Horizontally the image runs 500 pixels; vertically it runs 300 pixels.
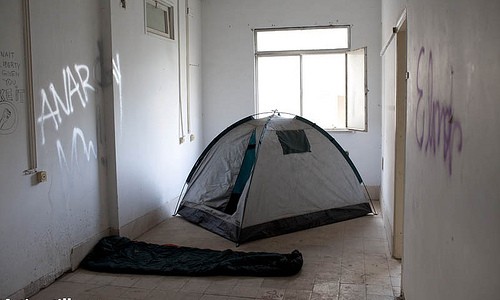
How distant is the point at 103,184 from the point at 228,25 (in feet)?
10.4

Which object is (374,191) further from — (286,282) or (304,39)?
(286,282)

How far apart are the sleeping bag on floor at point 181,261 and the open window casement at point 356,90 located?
253cm

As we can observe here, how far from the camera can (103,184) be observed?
14.1 feet

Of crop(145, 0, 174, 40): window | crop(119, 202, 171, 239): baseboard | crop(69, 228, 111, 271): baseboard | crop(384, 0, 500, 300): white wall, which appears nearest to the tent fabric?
crop(119, 202, 171, 239): baseboard

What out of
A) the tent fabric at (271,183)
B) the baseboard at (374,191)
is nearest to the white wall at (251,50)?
the baseboard at (374,191)

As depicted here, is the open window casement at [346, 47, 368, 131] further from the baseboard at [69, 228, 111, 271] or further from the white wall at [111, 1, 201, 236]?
the baseboard at [69, 228, 111, 271]

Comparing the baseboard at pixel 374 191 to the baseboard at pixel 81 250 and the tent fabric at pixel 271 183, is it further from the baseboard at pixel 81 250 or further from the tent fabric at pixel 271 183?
the baseboard at pixel 81 250

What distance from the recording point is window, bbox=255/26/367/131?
21.0ft

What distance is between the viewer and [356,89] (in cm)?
605

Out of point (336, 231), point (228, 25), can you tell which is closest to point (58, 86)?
point (336, 231)

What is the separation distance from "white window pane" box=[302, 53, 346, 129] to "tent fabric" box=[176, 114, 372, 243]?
1103 millimetres

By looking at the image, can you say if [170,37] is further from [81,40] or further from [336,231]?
[336,231]

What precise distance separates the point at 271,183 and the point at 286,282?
4.80 ft

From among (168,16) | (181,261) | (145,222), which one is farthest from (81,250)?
(168,16)
